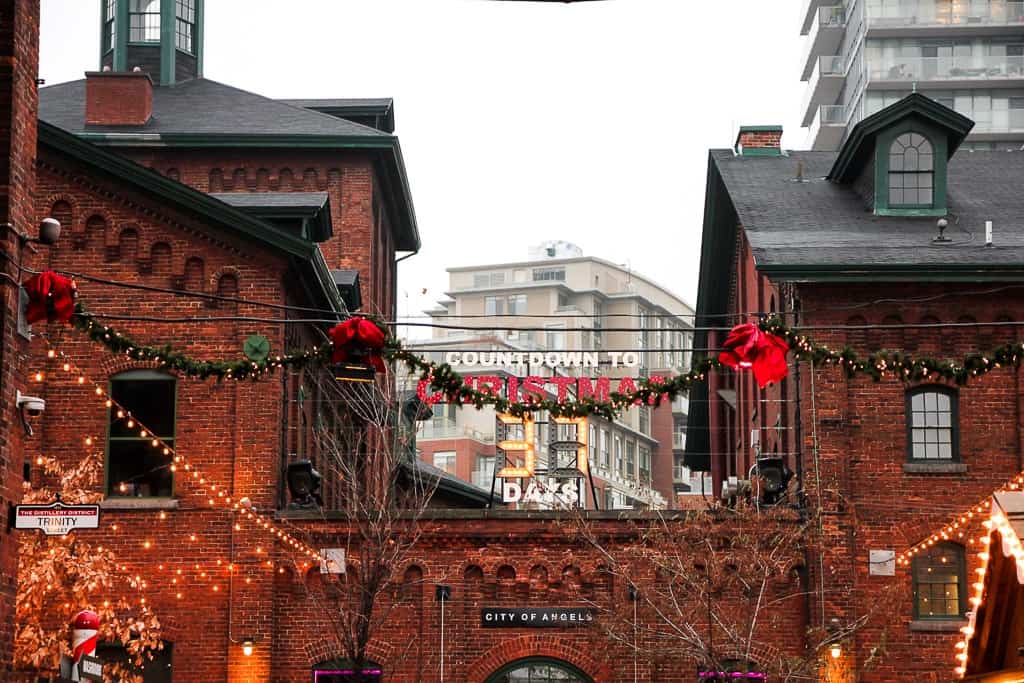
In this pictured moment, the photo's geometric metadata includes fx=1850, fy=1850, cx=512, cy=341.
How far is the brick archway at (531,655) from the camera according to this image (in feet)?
99.9

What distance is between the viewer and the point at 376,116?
44812 mm

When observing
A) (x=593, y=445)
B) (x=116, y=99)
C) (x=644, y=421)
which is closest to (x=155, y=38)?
(x=116, y=99)

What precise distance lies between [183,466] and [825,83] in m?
70.5

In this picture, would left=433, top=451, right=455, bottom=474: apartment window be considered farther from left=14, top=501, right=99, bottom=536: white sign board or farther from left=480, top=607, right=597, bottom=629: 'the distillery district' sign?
left=14, top=501, right=99, bottom=536: white sign board

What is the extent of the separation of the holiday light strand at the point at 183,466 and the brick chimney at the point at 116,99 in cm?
1062

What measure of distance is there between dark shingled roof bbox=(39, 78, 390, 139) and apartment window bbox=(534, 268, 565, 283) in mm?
80946

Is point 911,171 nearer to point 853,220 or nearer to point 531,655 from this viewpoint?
point 853,220

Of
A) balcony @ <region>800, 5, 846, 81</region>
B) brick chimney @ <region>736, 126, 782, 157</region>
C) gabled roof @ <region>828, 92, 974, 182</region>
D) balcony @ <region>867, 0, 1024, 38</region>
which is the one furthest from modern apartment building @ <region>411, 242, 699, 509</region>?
gabled roof @ <region>828, 92, 974, 182</region>

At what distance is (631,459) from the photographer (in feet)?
363

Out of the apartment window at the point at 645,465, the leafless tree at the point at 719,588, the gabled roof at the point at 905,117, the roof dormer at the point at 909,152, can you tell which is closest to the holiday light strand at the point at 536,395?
the leafless tree at the point at 719,588

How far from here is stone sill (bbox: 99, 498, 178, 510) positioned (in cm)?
3011

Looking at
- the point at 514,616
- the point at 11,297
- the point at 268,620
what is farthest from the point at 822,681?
the point at 11,297

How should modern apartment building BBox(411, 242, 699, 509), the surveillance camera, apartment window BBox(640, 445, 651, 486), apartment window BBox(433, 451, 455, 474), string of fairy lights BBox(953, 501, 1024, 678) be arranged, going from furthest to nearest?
apartment window BBox(640, 445, 651, 486) → modern apartment building BBox(411, 242, 699, 509) → apartment window BBox(433, 451, 455, 474) → the surveillance camera → string of fairy lights BBox(953, 501, 1024, 678)

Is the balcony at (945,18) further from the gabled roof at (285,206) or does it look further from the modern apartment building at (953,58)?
the gabled roof at (285,206)
